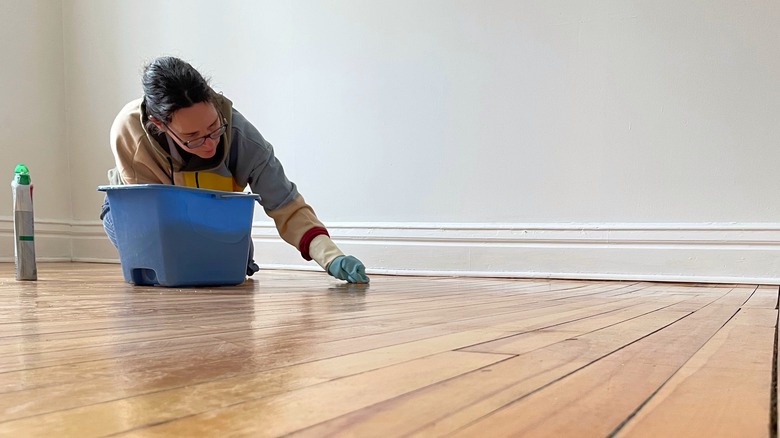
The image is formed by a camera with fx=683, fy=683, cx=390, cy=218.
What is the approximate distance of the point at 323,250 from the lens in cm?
176

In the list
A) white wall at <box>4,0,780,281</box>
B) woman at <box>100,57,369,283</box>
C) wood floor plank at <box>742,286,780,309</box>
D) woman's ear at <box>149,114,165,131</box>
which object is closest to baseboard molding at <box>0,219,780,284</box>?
white wall at <box>4,0,780,281</box>

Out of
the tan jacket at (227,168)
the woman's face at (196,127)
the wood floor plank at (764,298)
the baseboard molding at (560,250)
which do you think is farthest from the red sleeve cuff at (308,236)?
the wood floor plank at (764,298)

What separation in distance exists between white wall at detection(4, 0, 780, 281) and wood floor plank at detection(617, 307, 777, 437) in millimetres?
1402

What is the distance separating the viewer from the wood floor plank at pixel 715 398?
389 millimetres

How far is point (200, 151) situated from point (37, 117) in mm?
1939

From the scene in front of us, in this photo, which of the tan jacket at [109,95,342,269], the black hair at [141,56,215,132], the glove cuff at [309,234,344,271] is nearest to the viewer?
the black hair at [141,56,215,132]

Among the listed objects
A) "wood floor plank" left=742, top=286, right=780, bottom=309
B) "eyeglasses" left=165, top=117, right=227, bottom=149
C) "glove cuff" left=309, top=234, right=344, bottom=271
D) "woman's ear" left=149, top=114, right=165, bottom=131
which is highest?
"woman's ear" left=149, top=114, right=165, bottom=131

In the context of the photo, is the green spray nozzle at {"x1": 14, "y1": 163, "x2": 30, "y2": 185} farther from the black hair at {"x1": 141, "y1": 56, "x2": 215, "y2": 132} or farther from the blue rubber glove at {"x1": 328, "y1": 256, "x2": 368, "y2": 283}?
the blue rubber glove at {"x1": 328, "y1": 256, "x2": 368, "y2": 283}

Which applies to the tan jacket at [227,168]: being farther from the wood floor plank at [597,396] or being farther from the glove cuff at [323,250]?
the wood floor plank at [597,396]

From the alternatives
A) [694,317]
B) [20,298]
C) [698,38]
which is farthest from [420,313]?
[698,38]

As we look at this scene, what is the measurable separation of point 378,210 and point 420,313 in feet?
4.86

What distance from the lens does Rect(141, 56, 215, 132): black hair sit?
1.52 meters

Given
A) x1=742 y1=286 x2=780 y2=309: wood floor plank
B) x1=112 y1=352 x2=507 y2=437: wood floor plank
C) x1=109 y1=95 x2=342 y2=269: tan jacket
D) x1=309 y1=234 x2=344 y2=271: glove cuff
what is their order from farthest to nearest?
x1=309 y1=234 x2=344 y2=271: glove cuff → x1=109 y1=95 x2=342 y2=269: tan jacket → x1=742 y1=286 x2=780 y2=309: wood floor plank → x1=112 y1=352 x2=507 y2=437: wood floor plank

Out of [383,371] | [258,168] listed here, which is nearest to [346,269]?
[258,168]
